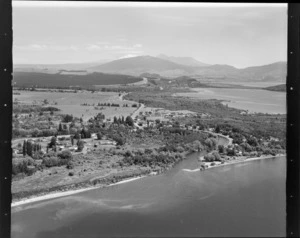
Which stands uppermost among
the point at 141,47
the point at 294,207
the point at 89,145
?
the point at 141,47

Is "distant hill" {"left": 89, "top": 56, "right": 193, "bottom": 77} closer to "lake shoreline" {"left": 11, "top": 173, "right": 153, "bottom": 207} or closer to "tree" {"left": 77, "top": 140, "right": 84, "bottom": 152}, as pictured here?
"tree" {"left": 77, "top": 140, "right": 84, "bottom": 152}

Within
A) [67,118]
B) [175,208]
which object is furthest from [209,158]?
[67,118]

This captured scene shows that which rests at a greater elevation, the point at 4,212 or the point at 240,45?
the point at 240,45

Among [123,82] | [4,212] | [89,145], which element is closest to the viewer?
[4,212]

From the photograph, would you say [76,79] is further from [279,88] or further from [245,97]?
[279,88]

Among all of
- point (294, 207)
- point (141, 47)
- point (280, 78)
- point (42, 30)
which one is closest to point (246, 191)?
point (294, 207)

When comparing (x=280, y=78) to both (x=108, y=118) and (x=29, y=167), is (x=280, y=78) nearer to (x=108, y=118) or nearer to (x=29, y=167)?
(x=108, y=118)
